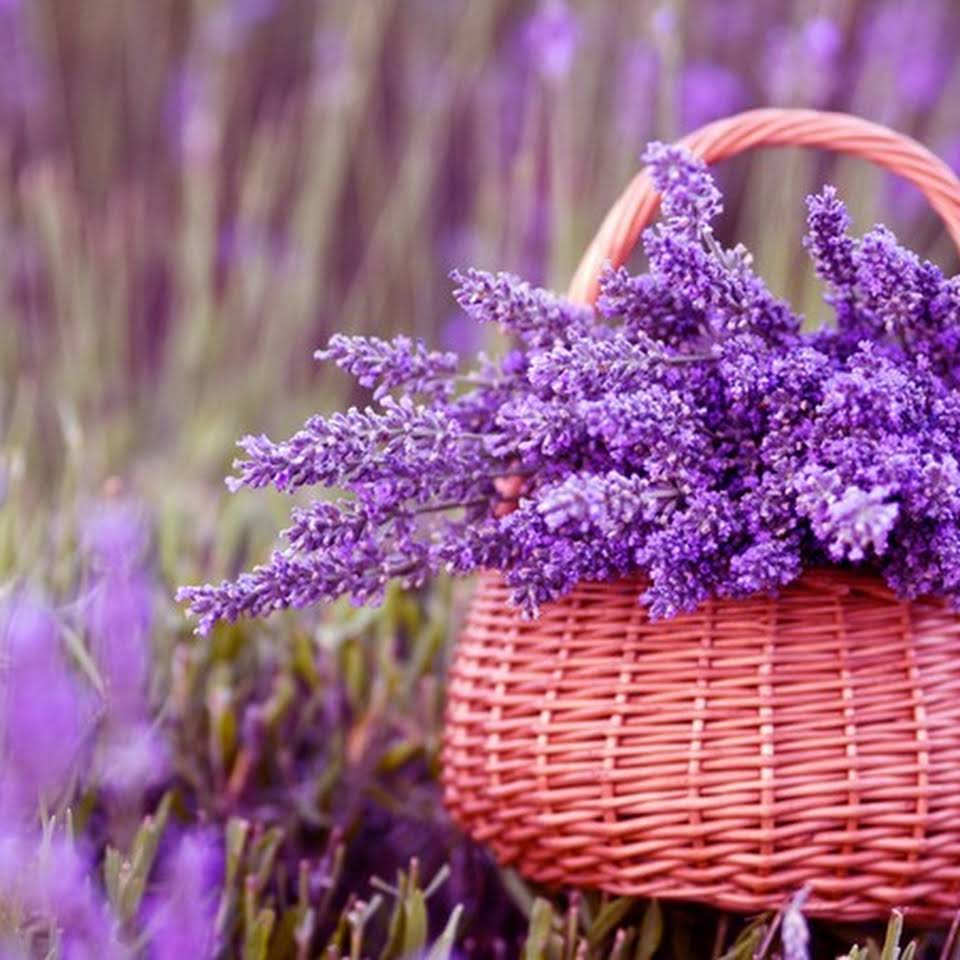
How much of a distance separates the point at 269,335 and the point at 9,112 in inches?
39.0

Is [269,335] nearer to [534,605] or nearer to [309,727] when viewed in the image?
[309,727]

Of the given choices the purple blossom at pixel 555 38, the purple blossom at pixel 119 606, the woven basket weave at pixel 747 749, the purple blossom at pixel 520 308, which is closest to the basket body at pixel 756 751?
the woven basket weave at pixel 747 749

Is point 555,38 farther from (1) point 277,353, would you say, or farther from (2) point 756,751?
(2) point 756,751

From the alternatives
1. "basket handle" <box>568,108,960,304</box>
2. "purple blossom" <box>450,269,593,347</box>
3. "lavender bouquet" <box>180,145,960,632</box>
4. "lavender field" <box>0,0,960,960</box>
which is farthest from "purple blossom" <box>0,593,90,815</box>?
"basket handle" <box>568,108,960,304</box>

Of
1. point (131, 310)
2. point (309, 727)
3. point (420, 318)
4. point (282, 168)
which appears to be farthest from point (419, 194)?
point (309, 727)

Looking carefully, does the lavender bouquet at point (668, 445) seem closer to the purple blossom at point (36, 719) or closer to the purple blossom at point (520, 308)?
the purple blossom at point (520, 308)

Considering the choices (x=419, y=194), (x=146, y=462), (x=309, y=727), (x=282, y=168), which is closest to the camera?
(x=309, y=727)

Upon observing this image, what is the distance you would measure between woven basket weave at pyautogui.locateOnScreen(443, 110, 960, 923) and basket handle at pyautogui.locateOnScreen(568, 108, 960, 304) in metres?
0.04

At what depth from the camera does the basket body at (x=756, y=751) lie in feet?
2.99

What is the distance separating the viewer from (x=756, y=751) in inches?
36.2

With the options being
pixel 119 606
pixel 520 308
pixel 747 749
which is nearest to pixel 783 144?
pixel 520 308

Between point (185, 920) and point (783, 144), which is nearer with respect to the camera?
point (185, 920)

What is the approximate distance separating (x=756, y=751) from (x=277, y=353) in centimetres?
138

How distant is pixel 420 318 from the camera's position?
2.35 metres
